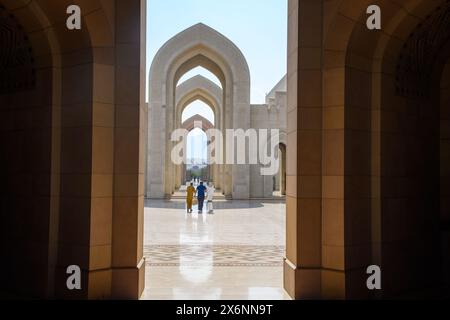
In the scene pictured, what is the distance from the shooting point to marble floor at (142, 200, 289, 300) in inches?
227

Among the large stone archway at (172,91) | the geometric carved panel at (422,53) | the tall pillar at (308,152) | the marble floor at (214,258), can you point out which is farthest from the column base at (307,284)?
the large stone archway at (172,91)

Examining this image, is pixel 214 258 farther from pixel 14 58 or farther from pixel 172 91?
pixel 172 91

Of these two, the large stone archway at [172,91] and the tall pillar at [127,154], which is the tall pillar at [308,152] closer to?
the tall pillar at [127,154]

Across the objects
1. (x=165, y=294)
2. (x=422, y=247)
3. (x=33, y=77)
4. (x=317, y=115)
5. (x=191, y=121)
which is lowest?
(x=165, y=294)

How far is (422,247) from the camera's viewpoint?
5.95 m

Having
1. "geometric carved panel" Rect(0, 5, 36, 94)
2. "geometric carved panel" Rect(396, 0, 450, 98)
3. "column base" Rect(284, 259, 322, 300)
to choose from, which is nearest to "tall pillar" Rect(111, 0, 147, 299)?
"geometric carved panel" Rect(0, 5, 36, 94)

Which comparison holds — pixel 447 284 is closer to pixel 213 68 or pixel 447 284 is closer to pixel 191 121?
pixel 213 68

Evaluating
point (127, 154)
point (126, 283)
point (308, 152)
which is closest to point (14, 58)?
point (127, 154)

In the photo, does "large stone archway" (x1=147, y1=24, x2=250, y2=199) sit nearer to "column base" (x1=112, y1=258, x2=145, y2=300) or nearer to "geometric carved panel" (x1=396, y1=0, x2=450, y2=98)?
"geometric carved panel" (x1=396, y1=0, x2=450, y2=98)

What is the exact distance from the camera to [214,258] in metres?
8.07

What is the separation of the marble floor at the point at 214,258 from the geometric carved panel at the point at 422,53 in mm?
3271

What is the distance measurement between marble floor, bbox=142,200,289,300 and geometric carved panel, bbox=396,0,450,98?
3.27 meters
